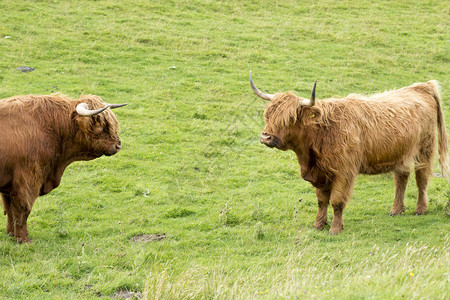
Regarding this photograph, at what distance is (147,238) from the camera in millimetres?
7176

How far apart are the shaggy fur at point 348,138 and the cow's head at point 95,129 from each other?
80.6 inches

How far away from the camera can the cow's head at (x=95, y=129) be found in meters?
6.98

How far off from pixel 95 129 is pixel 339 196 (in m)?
3.28

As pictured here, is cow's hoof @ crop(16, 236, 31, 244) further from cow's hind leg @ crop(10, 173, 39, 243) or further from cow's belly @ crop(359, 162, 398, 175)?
cow's belly @ crop(359, 162, 398, 175)

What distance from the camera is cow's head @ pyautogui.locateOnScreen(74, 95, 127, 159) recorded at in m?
6.98

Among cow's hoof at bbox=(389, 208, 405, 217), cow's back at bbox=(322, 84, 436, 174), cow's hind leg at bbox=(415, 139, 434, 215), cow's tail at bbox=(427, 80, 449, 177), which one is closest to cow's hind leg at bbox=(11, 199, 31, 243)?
cow's back at bbox=(322, 84, 436, 174)

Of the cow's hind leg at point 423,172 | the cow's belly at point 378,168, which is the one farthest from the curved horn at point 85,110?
the cow's hind leg at point 423,172

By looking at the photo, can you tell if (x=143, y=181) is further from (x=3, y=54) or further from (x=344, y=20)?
(x=344, y=20)

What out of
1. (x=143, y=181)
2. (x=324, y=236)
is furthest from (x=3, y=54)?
(x=324, y=236)

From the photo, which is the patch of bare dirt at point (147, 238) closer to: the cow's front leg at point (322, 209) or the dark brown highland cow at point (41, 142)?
the dark brown highland cow at point (41, 142)

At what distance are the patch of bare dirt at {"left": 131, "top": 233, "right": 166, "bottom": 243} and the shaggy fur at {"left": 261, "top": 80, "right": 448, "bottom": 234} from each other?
189cm

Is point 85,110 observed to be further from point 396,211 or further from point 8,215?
point 396,211

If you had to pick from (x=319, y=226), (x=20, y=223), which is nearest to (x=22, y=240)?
(x=20, y=223)

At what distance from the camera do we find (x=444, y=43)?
55.0 ft
